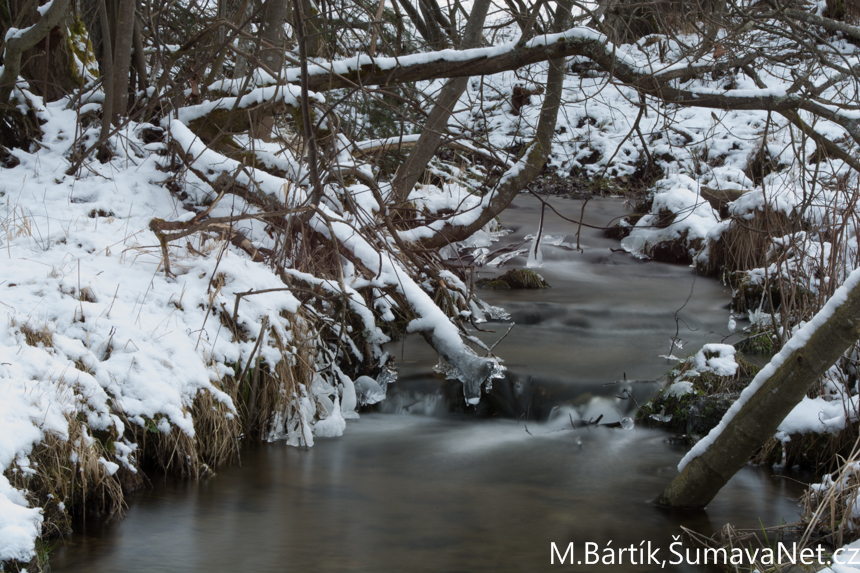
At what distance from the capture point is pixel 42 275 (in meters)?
4.07

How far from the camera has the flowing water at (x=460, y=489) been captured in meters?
3.21

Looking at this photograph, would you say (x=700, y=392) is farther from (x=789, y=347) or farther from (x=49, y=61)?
(x=49, y=61)

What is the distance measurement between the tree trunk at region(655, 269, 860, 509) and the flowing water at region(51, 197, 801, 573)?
0.45 meters

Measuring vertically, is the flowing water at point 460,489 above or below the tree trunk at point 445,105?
below

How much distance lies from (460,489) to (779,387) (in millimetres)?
1795

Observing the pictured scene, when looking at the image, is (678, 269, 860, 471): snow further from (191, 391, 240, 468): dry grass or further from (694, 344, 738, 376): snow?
(191, 391, 240, 468): dry grass

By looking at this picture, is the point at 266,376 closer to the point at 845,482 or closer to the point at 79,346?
the point at 79,346

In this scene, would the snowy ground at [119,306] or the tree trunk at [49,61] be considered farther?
the tree trunk at [49,61]

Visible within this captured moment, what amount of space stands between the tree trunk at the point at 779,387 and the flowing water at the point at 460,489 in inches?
17.8

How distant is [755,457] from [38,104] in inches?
241

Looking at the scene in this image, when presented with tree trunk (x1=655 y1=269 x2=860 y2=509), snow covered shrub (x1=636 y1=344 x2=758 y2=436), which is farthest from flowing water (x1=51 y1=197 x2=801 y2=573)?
tree trunk (x1=655 y1=269 x2=860 y2=509)

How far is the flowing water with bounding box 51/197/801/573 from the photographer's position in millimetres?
3207

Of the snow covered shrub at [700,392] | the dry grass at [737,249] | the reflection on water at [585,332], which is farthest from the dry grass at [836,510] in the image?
the dry grass at [737,249]

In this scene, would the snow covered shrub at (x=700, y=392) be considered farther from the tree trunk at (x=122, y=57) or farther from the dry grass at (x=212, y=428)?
the tree trunk at (x=122, y=57)
